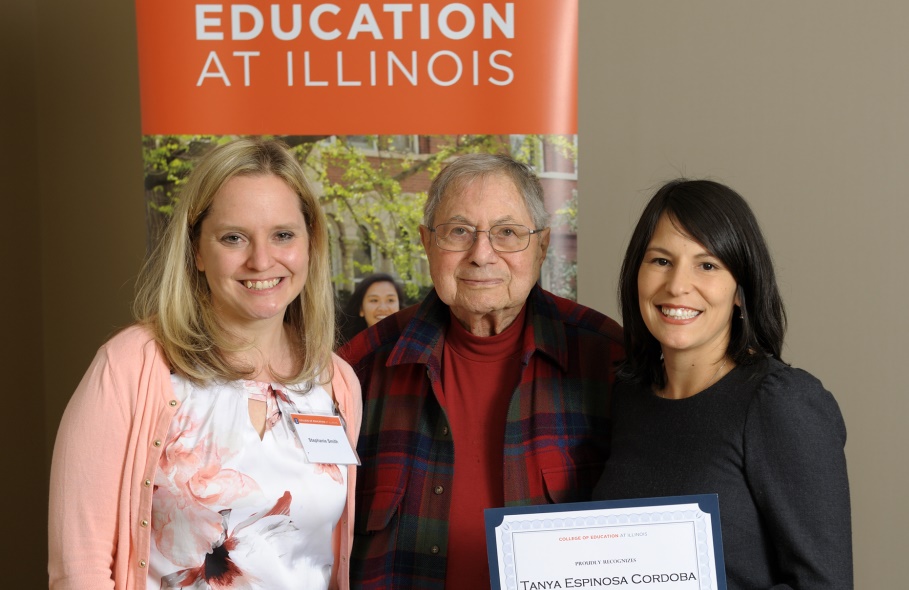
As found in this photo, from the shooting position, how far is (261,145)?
2.16 m

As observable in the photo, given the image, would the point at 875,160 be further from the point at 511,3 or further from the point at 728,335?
the point at 728,335

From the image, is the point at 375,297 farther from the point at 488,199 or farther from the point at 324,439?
the point at 324,439

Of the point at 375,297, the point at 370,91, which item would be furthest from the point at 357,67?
the point at 375,297

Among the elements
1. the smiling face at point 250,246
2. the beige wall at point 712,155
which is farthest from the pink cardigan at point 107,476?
the beige wall at point 712,155

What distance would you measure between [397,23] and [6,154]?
250cm

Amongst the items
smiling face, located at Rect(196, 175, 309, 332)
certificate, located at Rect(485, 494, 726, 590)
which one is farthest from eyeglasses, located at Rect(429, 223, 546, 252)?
certificate, located at Rect(485, 494, 726, 590)

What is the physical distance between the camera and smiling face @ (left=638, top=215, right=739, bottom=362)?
76.7 inches

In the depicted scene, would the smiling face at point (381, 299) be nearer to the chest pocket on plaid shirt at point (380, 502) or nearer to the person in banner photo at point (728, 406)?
the chest pocket on plaid shirt at point (380, 502)

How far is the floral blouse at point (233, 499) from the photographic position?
195cm

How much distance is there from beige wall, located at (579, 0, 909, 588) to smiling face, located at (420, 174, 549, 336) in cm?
204

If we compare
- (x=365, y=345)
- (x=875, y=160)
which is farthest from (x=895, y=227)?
(x=365, y=345)

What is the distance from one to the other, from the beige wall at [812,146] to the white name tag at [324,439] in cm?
257

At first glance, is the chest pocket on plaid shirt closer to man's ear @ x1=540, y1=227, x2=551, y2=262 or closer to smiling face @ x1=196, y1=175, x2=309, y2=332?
smiling face @ x1=196, y1=175, x2=309, y2=332

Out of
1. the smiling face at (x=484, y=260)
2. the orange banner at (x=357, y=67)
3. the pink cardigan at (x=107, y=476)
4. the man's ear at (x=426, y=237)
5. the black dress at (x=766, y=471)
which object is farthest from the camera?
the orange banner at (x=357, y=67)
